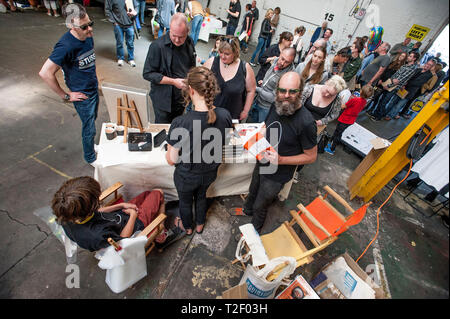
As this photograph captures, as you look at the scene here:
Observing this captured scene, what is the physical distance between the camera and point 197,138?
172cm

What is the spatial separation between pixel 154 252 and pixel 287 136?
5.99 ft

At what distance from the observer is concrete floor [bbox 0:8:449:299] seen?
1011 millimetres

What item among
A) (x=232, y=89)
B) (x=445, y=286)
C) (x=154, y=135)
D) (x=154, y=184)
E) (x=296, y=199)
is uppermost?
(x=445, y=286)

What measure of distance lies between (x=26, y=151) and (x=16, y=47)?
4.18m

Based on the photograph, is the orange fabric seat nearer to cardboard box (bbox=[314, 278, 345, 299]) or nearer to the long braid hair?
cardboard box (bbox=[314, 278, 345, 299])

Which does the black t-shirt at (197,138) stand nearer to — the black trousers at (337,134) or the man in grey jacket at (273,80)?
the man in grey jacket at (273,80)

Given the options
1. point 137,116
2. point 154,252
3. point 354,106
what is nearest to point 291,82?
point 137,116

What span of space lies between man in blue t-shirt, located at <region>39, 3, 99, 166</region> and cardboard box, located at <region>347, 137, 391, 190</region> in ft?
11.9

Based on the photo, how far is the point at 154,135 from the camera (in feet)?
8.38

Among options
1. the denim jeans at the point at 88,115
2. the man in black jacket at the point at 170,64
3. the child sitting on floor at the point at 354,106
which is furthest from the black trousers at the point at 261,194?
the child sitting on floor at the point at 354,106

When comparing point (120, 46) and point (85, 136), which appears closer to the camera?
point (85, 136)

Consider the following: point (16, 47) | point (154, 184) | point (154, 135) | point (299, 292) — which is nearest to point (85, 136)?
point (154, 135)
